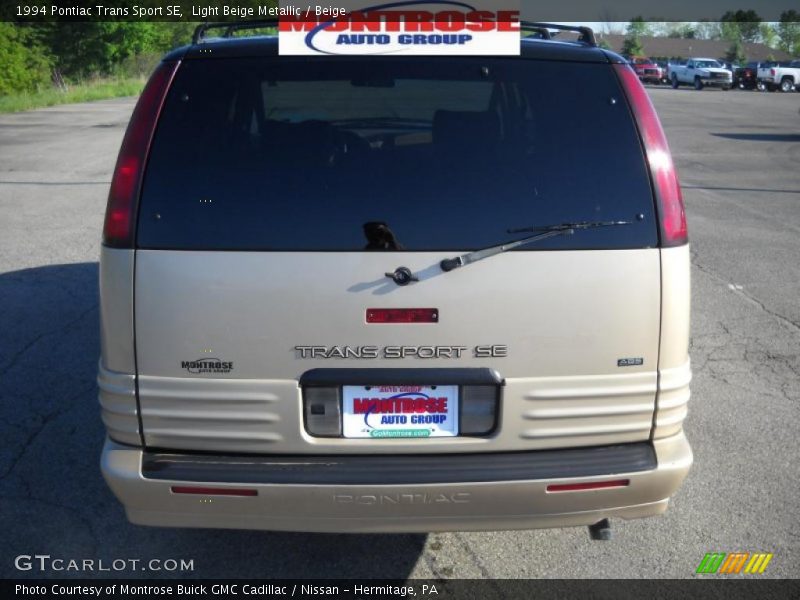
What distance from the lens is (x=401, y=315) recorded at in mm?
2865

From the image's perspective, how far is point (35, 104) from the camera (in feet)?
110

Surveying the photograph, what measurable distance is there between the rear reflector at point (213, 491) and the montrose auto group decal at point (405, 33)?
4.83 ft

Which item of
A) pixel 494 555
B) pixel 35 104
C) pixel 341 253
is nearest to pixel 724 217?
pixel 494 555

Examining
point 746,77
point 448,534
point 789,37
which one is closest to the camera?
point 448,534

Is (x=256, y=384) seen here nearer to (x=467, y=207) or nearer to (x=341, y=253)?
(x=341, y=253)

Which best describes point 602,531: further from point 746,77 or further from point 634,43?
point 634,43

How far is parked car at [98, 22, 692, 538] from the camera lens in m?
2.87

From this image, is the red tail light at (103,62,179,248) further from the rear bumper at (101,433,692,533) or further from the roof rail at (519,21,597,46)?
the roof rail at (519,21,597,46)

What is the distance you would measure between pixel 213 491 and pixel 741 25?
136 metres

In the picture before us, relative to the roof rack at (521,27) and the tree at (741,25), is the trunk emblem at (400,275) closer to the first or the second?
the roof rack at (521,27)

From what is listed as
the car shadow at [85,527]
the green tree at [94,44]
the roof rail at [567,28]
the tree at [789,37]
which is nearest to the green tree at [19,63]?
the green tree at [94,44]

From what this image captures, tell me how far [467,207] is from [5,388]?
371 centimetres

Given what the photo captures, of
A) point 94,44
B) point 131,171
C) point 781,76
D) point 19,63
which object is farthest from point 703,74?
point 131,171

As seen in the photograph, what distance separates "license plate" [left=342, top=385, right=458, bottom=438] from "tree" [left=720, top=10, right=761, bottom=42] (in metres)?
126
